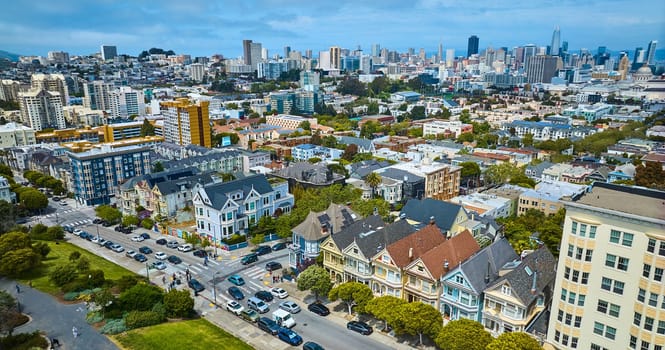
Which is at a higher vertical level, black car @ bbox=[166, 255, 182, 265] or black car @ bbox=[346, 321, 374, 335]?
black car @ bbox=[346, 321, 374, 335]

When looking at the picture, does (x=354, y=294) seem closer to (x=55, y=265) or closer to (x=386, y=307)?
(x=386, y=307)

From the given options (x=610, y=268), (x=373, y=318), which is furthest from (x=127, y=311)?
(x=610, y=268)

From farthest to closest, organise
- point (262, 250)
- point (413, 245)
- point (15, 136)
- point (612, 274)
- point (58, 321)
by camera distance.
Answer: point (15, 136) → point (262, 250) → point (413, 245) → point (58, 321) → point (612, 274)

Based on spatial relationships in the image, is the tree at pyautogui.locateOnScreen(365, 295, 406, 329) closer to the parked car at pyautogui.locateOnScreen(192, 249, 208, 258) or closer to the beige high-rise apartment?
the beige high-rise apartment

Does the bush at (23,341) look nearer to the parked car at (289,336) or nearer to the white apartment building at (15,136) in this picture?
the parked car at (289,336)

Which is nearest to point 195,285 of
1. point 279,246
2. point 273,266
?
point 273,266

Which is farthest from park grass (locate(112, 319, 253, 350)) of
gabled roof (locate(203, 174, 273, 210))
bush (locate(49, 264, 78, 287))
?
gabled roof (locate(203, 174, 273, 210))
